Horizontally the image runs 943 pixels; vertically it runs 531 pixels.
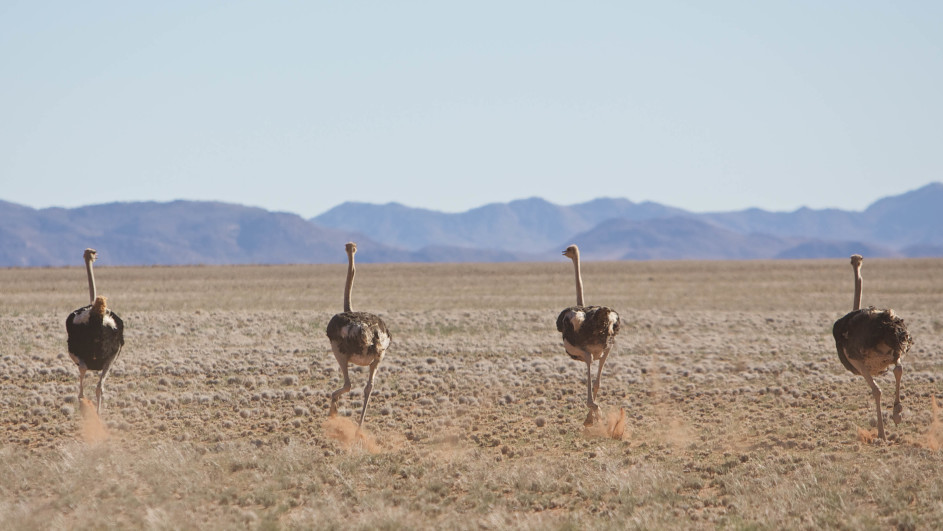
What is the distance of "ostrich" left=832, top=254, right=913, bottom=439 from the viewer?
12.3 meters

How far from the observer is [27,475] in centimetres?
1068

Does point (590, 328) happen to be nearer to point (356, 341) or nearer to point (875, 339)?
point (356, 341)

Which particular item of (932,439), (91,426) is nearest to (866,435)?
(932,439)

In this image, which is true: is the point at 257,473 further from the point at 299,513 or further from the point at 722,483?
the point at 722,483

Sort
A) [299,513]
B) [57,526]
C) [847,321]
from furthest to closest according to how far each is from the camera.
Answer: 1. [847,321]
2. [299,513]
3. [57,526]

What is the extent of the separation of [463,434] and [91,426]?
17.0 ft

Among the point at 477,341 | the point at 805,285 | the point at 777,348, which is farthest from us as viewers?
the point at 805,285

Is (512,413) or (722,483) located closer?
(722,483)

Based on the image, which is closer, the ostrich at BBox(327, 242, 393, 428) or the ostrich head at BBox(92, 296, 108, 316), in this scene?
the ostrich at BBox(327, 242, 393, 428)

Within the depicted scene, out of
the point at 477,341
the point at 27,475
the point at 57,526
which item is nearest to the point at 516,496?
the point at 57,526

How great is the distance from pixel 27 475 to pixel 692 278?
177 feet

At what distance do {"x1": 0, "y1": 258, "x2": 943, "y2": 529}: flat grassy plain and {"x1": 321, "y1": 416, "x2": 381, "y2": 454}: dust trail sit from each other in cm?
5

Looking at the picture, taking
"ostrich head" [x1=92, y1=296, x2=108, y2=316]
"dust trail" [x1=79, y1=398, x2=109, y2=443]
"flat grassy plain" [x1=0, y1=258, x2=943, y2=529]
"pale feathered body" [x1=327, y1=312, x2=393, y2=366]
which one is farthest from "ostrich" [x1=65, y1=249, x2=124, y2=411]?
"pale feathered body" [x1=327, y1=312, x2=393, y2=366]

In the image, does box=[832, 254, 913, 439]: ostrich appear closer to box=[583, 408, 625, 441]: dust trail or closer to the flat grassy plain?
the flat grassy plain
